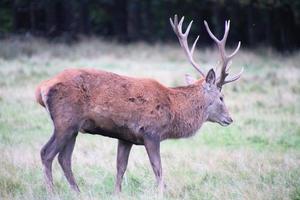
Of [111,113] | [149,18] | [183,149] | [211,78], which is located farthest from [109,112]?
[149,18]

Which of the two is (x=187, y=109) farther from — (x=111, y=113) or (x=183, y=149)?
(x=183, y=149)

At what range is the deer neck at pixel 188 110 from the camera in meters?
7.99

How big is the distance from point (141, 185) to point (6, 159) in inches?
66.8

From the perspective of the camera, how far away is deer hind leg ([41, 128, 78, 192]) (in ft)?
23.4

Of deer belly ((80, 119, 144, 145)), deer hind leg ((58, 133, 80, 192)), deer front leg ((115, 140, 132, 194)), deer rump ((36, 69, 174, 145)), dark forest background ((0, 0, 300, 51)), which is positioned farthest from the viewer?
dark forest background ((0, 0, 300, 51))

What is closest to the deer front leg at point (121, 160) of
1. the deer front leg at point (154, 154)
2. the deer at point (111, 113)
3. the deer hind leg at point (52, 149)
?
the deer at point (111, 113)

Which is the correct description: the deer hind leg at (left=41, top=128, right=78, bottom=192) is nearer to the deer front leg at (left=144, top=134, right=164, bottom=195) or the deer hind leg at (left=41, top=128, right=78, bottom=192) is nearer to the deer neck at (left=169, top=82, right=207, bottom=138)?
the deer front leg at (left=144, top=134, right=164, bottom=195)

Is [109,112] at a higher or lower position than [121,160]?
higher

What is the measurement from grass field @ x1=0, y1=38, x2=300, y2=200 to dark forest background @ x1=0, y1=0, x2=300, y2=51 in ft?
28.7

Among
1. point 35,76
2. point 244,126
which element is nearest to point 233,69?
point 35,76

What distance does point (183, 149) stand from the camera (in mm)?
9930

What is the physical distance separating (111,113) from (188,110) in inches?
48.3

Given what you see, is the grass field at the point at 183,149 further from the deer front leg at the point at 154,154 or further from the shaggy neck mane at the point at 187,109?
the shaggy neck mane at the point at 187,109

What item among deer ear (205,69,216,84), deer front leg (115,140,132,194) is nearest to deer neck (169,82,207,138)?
deer ear (205,69,216,84)
